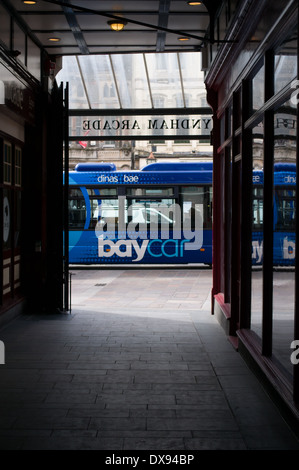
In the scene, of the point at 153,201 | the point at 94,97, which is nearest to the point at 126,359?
the point at 153,201

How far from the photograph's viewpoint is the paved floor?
4.25 m

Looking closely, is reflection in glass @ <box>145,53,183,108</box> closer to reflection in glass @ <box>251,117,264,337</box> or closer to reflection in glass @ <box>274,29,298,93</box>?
reflection in glass @ <box>251,117,264,337</box>

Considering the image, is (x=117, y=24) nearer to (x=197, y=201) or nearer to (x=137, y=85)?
(x=197, y=201)

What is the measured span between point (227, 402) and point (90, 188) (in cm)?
1366

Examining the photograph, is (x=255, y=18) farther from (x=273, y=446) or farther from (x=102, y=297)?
(x=102, y=297)

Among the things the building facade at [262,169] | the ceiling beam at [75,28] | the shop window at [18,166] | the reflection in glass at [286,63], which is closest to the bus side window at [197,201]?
the ceiling beam at [75,28]

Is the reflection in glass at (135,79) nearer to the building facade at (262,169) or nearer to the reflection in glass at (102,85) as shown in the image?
the reflection in glass at (102,85)

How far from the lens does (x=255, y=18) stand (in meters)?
5.81

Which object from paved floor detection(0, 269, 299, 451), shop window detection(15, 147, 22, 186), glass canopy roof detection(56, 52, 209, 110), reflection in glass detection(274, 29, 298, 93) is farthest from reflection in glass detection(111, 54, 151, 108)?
reflection in glass detection(274, 29, 298, 93)

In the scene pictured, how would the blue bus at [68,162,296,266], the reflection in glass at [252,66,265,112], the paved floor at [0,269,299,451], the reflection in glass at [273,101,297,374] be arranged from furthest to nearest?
the blue bus at [68,162,296,266] < the reflection in glass at [252,66,265,112] < the reflection in glass at [273,101,297,374] < the paved floor at [0,269,299,451]

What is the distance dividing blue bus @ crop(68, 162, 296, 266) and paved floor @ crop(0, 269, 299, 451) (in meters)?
7.84

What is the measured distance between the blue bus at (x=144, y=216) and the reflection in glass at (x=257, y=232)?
1100 cm

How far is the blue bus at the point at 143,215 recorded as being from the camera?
58.4ft

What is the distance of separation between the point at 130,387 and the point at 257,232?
1999 millimetres
